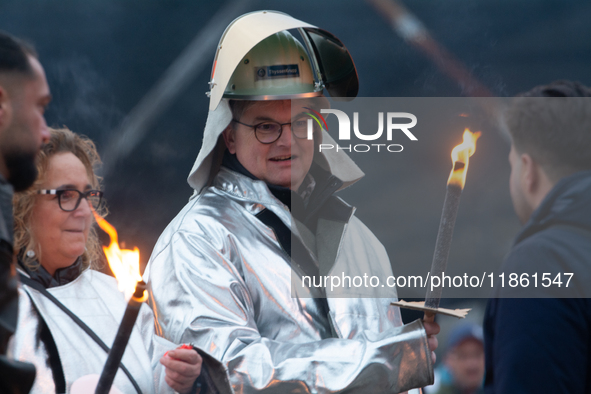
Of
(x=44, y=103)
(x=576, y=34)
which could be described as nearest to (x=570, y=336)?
(x=44, y=103)

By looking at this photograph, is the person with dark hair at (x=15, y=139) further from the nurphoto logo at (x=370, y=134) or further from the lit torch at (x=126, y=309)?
the nurphoto logo at (x=370, y=134)

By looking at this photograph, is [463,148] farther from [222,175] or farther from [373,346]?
[222,175]

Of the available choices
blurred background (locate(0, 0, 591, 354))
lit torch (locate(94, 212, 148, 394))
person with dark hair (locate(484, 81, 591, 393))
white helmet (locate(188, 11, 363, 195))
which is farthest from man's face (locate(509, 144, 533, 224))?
blurred background (locate(0, 0, 591, 354))

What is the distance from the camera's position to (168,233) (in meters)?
2.49

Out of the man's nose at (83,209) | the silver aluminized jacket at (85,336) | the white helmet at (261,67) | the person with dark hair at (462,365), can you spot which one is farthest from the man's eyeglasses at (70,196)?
the person with dark hair at (462,365)

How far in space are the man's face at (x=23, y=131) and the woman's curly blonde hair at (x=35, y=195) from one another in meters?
0.90

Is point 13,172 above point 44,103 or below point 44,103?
below

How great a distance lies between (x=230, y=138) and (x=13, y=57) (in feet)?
4.26

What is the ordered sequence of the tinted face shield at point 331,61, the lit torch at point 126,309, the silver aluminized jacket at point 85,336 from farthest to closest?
the tinted face shield at point 331,61
the silver aluminized jacket at point 85,336
the lit torch at point 126,309

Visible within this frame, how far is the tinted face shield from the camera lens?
278 cm

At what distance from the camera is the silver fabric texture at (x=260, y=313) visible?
2121mm

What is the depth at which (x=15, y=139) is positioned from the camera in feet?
4.47

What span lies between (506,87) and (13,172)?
346 centimetres

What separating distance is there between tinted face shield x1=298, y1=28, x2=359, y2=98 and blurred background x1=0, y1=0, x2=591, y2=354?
55.9 inches
